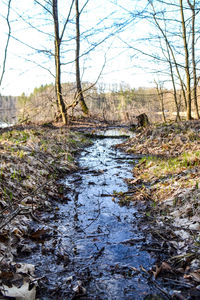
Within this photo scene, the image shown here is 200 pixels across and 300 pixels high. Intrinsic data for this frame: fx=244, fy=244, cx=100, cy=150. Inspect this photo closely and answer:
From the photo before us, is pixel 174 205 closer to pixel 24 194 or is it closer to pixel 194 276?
pixel 194 276

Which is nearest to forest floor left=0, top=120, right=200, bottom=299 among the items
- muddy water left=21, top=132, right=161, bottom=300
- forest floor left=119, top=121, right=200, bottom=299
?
forest floor left=119, top=121, right=200, bottom=299

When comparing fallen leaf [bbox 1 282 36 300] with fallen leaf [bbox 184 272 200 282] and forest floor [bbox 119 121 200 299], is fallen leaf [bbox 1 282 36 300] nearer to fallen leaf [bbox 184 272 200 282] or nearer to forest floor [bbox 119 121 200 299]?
forest floor [bbox 119 121 200 299]

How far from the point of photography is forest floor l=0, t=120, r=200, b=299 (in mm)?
2260

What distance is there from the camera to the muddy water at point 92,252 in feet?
6.70

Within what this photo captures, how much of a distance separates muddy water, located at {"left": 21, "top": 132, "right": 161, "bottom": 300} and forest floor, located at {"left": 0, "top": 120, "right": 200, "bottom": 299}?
16cm

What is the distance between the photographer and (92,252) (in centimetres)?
258

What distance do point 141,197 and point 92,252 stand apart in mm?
1672

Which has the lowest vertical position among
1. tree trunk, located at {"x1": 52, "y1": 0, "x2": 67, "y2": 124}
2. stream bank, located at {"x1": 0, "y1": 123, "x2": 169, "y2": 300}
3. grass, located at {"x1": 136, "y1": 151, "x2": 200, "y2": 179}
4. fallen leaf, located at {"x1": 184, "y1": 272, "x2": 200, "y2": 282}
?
fallen leaf, located at {"x1": 184, "y1": 272, "x2": 200, "y2": 282}

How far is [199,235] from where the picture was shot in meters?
2.56

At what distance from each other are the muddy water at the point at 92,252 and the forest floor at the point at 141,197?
6.4 inches

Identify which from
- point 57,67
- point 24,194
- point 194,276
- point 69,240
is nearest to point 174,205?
point 194,276

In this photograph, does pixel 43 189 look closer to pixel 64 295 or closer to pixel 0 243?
pixel 0 243

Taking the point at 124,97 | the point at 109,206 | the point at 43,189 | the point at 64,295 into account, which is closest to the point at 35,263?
the point at 64,295

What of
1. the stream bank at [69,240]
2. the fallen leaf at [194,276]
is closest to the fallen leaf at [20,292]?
the stream bank at [69,240]
